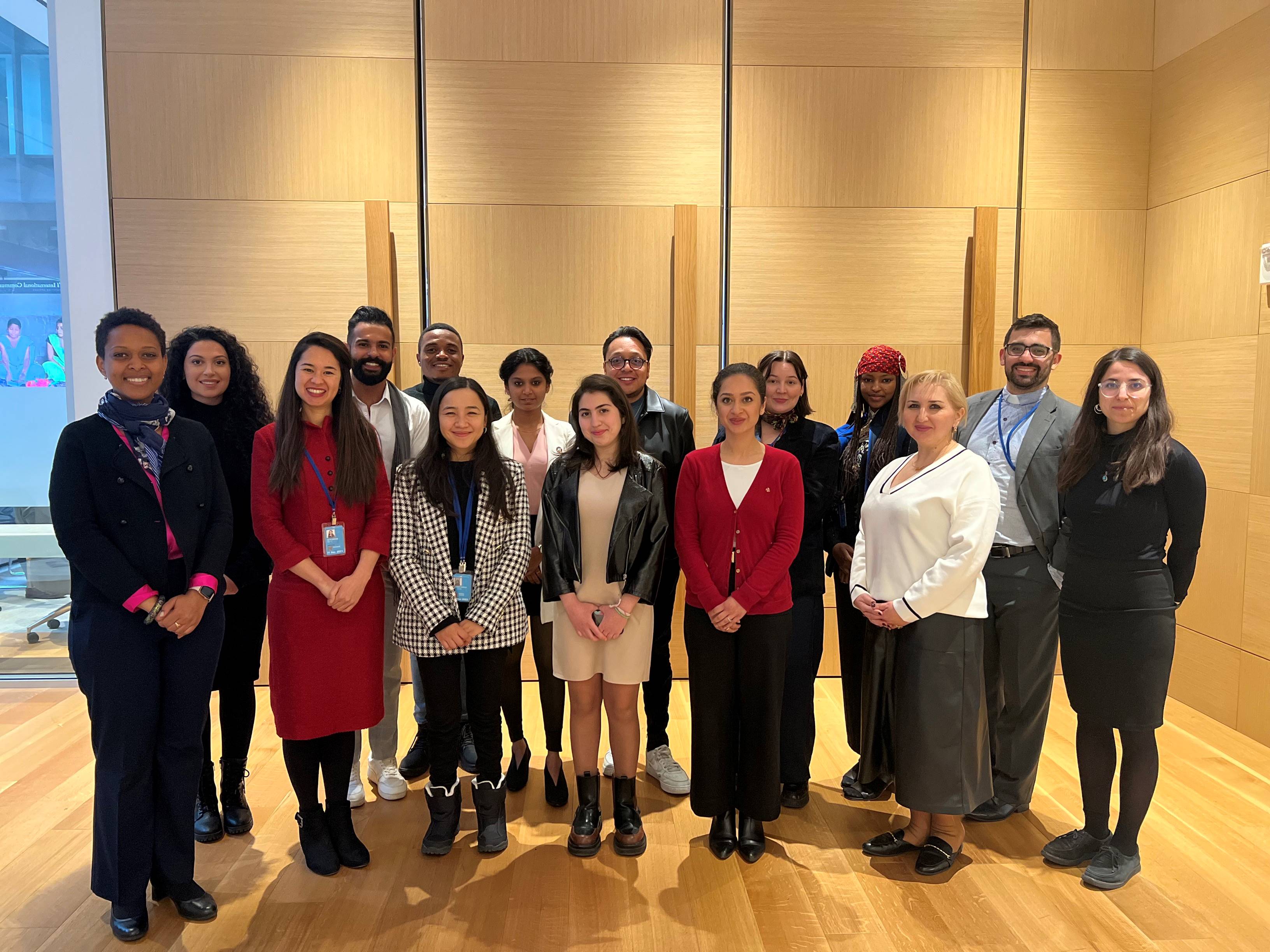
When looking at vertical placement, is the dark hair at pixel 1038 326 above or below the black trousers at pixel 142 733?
above

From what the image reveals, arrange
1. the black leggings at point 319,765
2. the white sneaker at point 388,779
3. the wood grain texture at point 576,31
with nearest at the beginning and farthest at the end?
the black leggings at point 319,765
the white sneaker at point 388,779
the wood grain texture at point 576,31

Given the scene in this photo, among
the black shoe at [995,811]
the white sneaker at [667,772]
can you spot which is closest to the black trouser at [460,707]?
the white sneaker at [667,772]

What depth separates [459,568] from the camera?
8.87ft

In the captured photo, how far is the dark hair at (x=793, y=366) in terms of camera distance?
304 cm

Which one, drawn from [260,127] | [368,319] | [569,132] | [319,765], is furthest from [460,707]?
[260,127]

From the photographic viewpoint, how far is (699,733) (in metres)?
2.75

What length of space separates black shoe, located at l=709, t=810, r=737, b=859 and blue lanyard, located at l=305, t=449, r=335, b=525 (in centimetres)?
164

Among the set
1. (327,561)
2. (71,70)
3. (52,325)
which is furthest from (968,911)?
(71,70)

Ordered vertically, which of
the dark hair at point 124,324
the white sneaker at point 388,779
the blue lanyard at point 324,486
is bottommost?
the white sneaker at point 388,779

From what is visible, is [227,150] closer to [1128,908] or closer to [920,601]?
[920,601]

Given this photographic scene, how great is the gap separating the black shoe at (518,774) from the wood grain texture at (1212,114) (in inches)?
170

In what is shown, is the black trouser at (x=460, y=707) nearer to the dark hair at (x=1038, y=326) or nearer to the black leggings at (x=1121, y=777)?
the black leggings at (x=1121, y=777)

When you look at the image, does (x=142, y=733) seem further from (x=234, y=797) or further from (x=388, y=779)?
(x=388, y=779)

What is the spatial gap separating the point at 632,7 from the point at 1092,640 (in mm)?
3923
